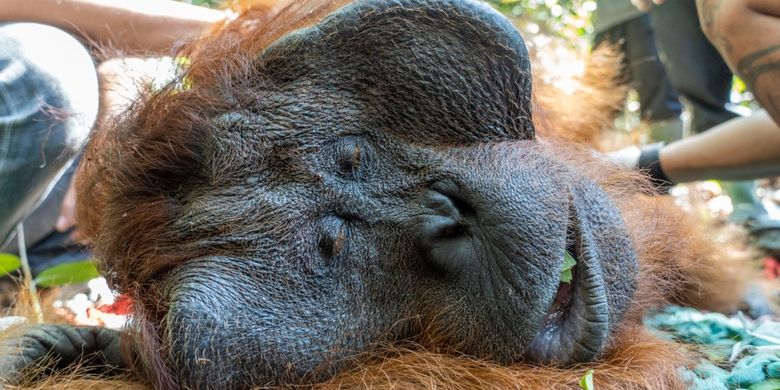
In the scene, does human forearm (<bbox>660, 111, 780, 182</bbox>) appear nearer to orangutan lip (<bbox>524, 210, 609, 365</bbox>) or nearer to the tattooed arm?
the tattooed arm

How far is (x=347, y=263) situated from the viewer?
3.54 feet

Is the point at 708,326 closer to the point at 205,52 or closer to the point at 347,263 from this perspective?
the point at 347,263

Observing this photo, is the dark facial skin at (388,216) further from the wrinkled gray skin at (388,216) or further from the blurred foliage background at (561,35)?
the blurred foliage background at (561,35)

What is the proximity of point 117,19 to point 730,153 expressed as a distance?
1927mm

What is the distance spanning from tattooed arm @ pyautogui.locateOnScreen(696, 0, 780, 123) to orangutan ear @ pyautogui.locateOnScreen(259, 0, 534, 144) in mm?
618

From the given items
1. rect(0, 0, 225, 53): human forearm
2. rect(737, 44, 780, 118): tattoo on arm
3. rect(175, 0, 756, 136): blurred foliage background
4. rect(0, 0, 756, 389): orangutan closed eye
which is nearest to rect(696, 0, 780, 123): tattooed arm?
rect(737, 44, 780, 118): tattoo on arm

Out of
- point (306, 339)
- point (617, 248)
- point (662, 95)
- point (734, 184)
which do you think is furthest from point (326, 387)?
point (662, 95)

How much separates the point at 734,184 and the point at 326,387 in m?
3.06

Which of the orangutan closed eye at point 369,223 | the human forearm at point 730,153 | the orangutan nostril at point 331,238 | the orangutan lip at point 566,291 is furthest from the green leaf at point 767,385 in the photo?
the human forearm at point 730,153

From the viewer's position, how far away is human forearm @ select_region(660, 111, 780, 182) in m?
2.10

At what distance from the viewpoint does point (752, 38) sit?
1.48 m

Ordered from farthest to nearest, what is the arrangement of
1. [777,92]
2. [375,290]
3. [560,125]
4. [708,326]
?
[560,125] → [708,326] → [777,92] → [375,290]

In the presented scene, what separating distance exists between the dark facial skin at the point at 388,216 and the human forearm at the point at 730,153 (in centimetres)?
119

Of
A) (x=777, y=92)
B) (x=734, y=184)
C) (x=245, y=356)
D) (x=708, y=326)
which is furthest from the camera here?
(x=734, y=184)
